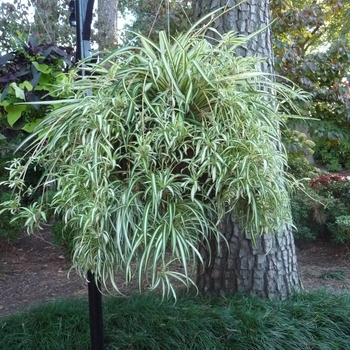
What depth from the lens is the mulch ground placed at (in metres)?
3.95

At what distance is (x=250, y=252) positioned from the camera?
10.4 feet

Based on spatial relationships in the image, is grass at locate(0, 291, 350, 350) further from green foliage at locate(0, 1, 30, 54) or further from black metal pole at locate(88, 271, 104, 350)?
green foliage at locate(0, 1, 30, 54)

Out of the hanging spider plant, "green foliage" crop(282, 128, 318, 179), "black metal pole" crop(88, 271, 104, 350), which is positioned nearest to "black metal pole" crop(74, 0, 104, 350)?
"black metal pole" crop(88, 271, 104, 350)

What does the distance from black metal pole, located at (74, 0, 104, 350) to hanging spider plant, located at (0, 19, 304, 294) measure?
404 mm

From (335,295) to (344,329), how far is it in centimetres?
43

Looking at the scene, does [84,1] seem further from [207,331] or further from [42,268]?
[42,268]

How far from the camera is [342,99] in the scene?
478 centimetres

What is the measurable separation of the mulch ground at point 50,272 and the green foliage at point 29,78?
6.51ft

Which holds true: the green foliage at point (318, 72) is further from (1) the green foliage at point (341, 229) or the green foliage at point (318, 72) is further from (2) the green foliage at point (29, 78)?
(2) the green foliage at point (29, 78)

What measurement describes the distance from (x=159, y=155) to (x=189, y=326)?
1.57 meters

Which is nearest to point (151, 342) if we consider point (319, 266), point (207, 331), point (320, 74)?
point (207, 331)

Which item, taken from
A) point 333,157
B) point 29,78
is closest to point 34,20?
point 29,78

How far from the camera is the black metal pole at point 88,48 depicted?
6.95ft

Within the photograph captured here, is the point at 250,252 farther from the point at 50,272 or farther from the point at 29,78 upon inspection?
the point at 50,272
